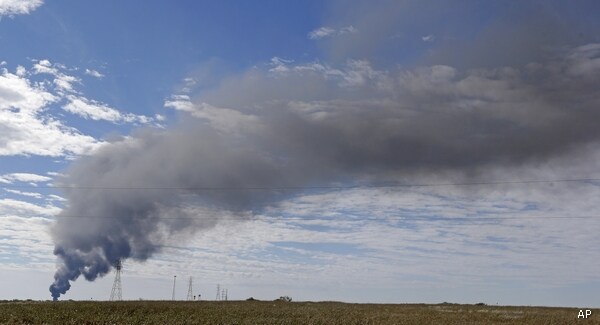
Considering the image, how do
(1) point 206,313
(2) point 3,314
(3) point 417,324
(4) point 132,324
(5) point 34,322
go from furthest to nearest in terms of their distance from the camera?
(1) point 206,313
(2) point 3,314
(3) point 417,324
(5) point 34,322
(4) point 132,324

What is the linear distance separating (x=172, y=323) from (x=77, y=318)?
12060 millimetres

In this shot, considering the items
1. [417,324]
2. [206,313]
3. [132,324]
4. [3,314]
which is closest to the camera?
[132,324]

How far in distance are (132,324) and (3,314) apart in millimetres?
20263

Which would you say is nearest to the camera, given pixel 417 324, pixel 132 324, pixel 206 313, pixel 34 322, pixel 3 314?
pixel 132 324

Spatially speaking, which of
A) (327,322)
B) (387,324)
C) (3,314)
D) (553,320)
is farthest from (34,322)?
(553,320)

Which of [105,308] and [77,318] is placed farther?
[105,308]

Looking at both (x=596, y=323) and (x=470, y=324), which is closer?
(x=470, y=324)

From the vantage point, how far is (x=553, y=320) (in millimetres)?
66438

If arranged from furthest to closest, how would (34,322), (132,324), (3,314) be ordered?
1. (3,314)
2. (34,322)
3. (132,324)

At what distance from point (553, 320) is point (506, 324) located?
23.6 feet

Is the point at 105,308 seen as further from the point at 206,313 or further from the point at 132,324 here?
the point at 132,324

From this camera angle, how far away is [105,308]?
254 feet

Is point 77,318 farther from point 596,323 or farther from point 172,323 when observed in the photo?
point 596,323

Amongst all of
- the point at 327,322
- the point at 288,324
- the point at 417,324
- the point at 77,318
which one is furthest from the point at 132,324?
the point at 417,324
